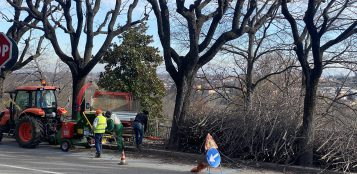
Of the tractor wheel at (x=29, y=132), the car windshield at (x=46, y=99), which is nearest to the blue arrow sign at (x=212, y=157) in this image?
the tractor wheel at (x=29, y=132)

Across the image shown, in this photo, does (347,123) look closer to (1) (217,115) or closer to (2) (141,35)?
(1) (217,115)

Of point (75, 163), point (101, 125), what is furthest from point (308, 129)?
point (75, 163)

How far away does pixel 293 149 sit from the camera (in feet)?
48.9

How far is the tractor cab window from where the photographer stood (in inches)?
732

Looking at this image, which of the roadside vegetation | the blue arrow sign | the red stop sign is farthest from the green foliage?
the red stop sign

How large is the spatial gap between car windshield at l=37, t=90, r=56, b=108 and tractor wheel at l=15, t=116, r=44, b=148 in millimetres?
982

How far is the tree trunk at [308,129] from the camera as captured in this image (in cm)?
1455

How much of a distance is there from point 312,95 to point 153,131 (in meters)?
10.2

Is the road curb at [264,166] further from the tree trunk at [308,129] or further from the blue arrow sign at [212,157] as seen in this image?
the blue arrow sign at [212,157]

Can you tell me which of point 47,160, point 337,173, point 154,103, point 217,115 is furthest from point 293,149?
point 154,103

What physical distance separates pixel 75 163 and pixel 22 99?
5695 mm

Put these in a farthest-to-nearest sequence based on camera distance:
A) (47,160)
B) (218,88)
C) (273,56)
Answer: (273,56)
(218,88)
(47,160)

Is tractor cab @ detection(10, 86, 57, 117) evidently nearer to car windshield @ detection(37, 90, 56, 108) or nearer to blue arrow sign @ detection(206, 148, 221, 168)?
car windshield @ detection(37, 90, 56, 108)

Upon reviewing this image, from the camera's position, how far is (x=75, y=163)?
14211mm
